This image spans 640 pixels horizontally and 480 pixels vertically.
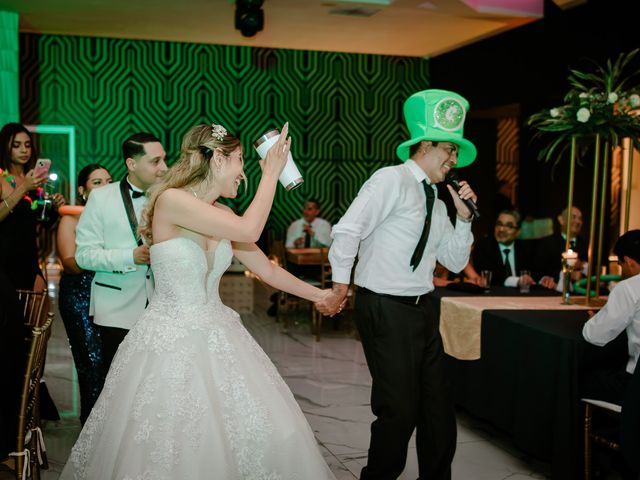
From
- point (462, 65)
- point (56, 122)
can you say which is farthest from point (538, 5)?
point (56, 122)

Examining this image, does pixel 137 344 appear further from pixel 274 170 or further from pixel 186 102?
pixel 186 102

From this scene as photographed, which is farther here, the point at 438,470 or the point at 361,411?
the point at 361,411

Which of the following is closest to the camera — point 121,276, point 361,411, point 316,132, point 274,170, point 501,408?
point 274,170

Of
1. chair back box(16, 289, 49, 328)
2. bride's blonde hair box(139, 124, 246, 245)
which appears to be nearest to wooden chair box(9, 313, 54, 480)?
chair back box(16, 289, 49, 328)

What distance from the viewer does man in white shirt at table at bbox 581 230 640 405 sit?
120 inches

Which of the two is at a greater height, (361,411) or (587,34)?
(587,34)

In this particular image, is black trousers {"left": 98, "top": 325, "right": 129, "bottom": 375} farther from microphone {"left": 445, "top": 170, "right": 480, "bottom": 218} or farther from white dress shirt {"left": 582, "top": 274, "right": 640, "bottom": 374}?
white dress shirt {"left": 582, "top": 274, "right": 640, "bottom": 374}

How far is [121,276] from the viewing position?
326cm

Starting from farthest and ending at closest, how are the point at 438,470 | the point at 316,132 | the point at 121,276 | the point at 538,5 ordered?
→ the point at 316,132 → the point at 538,5 → the point at 121,276 → the point at 438,470

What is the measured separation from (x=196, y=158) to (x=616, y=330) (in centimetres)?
189

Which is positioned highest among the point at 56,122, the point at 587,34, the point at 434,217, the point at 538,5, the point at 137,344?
the point at 538,5

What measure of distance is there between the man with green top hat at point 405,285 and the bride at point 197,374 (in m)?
0.63

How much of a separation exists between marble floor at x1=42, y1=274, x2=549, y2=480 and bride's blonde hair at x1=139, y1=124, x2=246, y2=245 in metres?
1.82

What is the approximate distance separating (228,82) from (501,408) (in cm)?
905
